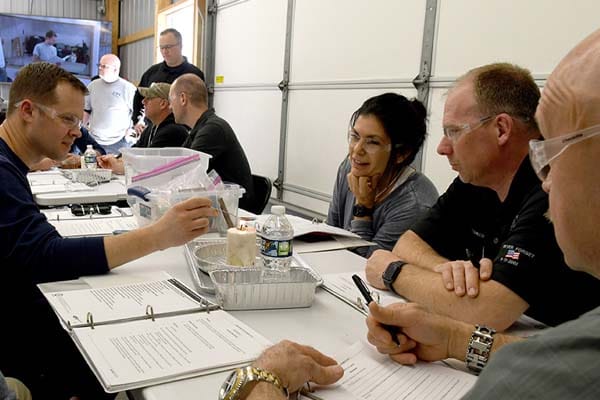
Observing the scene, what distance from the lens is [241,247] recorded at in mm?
1479

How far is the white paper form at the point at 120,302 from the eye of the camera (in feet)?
3.81

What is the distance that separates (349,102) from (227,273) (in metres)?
2.49

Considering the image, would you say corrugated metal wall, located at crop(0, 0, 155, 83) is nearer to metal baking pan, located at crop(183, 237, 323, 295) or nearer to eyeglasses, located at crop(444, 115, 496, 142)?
metal baking pan, located at crop(183, 237, 323, 295)

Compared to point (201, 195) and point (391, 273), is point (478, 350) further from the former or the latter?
point (201, 195)

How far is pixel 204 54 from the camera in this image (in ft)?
18.4

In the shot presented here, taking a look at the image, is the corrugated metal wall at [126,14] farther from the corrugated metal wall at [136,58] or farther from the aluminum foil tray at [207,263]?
the aluminum foil tray at [207,263]

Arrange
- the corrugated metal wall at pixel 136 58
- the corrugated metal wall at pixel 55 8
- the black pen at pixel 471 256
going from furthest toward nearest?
1. the corrugated metal wall at pixel 55 8
2. the corrugated metal wall at pixel 136 58
3. the black pen at pixel 471 256

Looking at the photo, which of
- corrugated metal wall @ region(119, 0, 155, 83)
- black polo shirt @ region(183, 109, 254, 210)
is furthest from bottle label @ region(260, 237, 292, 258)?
corrugated metal wall @ region(119, 0, 155, 83)

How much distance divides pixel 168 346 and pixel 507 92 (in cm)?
116

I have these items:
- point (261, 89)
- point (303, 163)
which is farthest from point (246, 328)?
point (261, 89)

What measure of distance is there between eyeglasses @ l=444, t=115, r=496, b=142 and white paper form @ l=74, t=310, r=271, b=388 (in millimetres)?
876

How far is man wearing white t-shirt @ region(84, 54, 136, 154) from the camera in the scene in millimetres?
6336

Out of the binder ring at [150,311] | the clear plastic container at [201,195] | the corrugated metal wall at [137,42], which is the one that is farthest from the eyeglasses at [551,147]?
the corrugated metal wall at [137,42]

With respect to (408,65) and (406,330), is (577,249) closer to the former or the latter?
(406,330)
